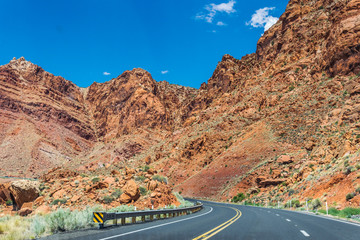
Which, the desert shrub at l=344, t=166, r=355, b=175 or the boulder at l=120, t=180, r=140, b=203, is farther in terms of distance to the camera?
the desert shrub at l=344, t=166, r=355, b=175

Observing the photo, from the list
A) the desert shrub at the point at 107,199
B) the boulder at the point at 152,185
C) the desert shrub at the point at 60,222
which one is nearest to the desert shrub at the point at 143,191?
the boulder at the point at 152,185

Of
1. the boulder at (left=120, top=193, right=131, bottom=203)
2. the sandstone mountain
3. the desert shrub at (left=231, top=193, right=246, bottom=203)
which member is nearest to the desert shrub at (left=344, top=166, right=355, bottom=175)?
the sandstone mountain

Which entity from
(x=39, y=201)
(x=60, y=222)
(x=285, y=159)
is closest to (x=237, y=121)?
(x=285, y=159)

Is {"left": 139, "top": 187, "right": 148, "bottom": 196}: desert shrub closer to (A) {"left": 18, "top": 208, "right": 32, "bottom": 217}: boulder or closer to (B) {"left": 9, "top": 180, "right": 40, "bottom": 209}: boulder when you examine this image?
(A) {"left": 18, "top": 208, "right": 32, "bottom": 217}: boulder

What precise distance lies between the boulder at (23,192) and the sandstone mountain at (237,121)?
26696 millimetres

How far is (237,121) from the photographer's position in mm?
76875

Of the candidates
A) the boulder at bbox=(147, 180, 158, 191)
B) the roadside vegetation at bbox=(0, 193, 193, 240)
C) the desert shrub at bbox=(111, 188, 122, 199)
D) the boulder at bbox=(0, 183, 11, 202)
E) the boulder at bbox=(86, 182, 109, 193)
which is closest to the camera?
the roadside vegetation at bbox=(0, 193, 193, 240)

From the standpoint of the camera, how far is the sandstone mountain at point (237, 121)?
47125 millimetres

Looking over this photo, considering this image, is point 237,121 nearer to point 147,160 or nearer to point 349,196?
point 147,160

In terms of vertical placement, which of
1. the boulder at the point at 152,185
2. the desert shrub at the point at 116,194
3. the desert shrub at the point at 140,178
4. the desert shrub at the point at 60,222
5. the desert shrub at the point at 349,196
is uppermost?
the desert shrub at the point at 140,178

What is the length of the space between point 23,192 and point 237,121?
56.5 meters

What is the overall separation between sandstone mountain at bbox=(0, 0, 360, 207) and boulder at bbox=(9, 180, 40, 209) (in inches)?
1051

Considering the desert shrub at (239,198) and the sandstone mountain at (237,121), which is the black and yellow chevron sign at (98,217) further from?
the desert shrub at (239,198)

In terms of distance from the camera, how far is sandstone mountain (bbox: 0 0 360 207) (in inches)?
1855
